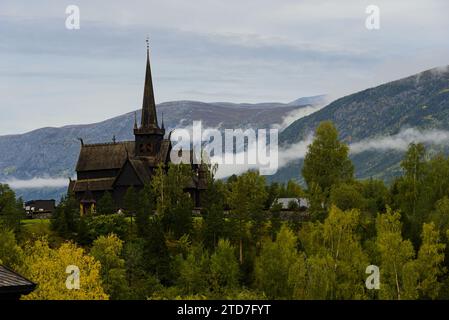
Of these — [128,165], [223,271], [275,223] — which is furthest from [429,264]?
[128,165]

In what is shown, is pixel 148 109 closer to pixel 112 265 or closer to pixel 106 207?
pixel 106 207

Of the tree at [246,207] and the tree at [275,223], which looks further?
the tree at [246,207]

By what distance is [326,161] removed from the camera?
120 m

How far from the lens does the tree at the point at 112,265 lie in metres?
87.2

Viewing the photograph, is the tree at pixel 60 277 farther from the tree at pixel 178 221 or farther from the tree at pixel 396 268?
the tree at pixel 396 268

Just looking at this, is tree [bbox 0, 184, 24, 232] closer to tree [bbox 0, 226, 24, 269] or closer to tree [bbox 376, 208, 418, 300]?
tree [bbox 0, 226, 24, 269]

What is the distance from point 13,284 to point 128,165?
112 meters

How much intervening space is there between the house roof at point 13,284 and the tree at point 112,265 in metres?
55.2

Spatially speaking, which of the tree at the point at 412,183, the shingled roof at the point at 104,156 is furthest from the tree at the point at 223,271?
the shingled roof at the point at 104,156
